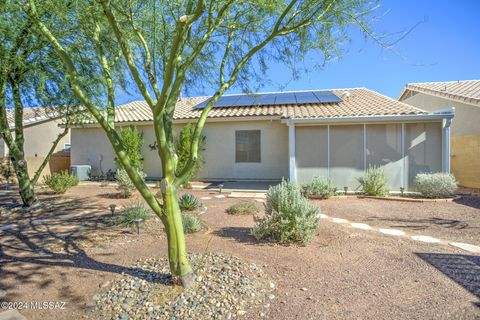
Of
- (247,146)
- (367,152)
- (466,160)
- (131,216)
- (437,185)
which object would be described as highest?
(247,146)

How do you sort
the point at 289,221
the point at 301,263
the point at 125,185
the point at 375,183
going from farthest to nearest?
1. the point at 375,183
2. the point at 125,185
3. the point at 289,221
4. the point at 301,263

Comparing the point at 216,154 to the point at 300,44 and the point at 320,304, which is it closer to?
the point at 300,44

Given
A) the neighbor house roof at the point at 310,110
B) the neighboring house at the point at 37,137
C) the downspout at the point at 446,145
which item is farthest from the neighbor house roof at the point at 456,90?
the neighboring house at the point at 37,137

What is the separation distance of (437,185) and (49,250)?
35.6ft

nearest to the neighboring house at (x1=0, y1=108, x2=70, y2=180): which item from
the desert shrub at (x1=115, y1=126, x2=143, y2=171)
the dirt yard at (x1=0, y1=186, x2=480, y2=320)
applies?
the desert shrub at (x1=115, y1=126, x2=143, y2=171)

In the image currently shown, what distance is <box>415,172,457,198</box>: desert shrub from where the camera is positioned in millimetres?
9945

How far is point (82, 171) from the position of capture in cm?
1605

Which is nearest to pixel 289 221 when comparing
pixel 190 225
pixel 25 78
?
pixel 190 225

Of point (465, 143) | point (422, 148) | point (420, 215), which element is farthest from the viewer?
point (465, 143)

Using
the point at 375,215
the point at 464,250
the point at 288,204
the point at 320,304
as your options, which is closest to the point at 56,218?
the point at 288,204

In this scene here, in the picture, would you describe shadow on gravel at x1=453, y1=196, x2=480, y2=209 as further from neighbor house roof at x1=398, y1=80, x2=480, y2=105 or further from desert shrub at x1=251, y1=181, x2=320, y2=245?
desert shrub at x1=251, y1=181, x2=320, y2=245

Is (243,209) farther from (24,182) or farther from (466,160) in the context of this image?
(466,160)

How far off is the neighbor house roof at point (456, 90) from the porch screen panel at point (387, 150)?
498 centimetres

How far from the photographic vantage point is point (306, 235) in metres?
5.40
